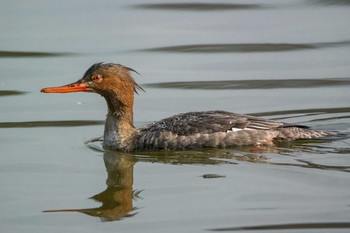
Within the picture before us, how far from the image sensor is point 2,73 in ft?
55.7

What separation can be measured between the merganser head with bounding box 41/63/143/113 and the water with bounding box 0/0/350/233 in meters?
0.67

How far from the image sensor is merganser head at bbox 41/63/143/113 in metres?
14.0

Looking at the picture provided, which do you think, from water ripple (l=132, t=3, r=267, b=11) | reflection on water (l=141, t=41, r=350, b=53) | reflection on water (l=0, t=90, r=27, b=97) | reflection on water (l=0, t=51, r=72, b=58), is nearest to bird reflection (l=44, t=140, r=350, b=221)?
reflection on water (l=0, t=90, r=27, b=97)

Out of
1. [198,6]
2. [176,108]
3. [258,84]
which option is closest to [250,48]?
[258,84]

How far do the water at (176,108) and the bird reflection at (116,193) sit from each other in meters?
0.03

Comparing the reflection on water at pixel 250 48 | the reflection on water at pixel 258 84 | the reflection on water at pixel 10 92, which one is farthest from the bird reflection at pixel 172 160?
the reflection on water at pixel 250 48

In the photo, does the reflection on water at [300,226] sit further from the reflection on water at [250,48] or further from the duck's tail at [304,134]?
the reflection on water at [250,48]

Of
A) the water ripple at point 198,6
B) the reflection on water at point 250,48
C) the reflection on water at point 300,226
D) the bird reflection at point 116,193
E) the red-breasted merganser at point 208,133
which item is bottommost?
the reflection on water at point 300,226

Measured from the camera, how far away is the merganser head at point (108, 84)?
14.0m

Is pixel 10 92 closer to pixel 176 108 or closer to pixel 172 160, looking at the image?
pixel 176 108

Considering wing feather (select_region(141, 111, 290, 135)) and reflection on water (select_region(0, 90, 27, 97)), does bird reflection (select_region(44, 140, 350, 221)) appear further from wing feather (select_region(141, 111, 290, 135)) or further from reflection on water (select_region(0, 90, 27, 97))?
reflection on water (select_region(0, 90, 27, 97))

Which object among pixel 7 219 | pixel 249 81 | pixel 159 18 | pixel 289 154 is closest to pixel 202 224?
pixel 7 219

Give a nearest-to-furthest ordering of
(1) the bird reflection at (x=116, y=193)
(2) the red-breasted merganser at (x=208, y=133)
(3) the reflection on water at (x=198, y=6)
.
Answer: (1) the bird reflection at (x=116, y=193) → (2) the red-breasted merganser at (x=208, y=133) → (3) the reflection on water at (x=198, y=6)

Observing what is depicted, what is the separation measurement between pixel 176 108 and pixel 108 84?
164 cm
